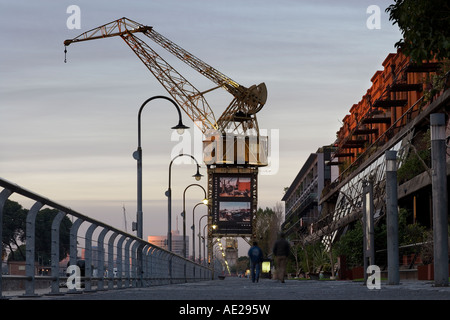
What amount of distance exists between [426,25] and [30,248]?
28.6 feet

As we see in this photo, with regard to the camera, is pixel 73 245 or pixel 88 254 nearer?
pixel 73 245

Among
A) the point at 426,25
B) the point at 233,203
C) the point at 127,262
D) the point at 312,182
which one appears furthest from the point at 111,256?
the point at 312,182

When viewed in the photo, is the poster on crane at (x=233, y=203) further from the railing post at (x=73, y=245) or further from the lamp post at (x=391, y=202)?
the railing post at (x=73, y=245)

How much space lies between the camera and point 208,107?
133 metres

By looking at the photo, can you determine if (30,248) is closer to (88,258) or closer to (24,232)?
(24,232)

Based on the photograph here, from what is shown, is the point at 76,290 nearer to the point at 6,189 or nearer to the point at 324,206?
the point at 6,189

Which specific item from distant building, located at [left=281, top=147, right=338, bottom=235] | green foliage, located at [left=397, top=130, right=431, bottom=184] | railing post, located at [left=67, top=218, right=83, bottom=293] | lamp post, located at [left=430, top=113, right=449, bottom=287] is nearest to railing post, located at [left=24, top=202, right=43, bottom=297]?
railing post, located at [left=67, top=218, right=83, bottom=293]

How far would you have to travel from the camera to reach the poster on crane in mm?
129500

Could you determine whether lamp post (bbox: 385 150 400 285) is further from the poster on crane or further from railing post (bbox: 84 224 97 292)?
the poster on crane

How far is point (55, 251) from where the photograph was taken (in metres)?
14.3

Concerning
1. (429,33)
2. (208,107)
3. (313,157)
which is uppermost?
(208,107)
